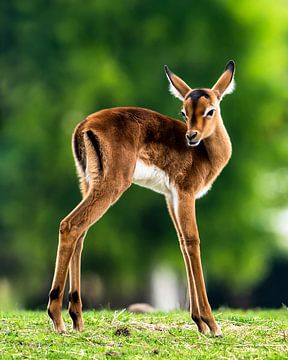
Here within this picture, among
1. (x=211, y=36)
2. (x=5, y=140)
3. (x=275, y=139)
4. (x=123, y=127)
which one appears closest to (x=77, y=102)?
(x=5, y=140)

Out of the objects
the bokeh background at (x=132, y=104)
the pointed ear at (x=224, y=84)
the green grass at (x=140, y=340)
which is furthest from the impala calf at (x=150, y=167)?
the bokeh background at (x=132, y=104)

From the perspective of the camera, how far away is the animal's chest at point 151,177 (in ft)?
29.1

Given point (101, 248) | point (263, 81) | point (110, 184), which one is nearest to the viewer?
point (110, 184)

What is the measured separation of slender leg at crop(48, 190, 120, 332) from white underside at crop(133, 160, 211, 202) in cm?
60

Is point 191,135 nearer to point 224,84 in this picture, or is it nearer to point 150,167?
point 150,167

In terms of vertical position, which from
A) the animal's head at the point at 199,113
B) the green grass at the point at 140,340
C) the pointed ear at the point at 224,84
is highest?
the pointed ear at the point at 224,84

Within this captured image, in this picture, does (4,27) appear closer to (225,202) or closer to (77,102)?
(77,102)

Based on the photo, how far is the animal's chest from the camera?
888 centimetres

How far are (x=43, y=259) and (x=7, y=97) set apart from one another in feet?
14.1

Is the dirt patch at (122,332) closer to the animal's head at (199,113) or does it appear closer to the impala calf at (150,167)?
the impala calf at (150,167)

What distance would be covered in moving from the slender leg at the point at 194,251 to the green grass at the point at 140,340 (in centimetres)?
17

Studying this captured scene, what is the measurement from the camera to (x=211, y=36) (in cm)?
2289

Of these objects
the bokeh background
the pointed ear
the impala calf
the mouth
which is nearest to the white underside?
the impala calf

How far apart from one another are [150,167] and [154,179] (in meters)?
0.16
